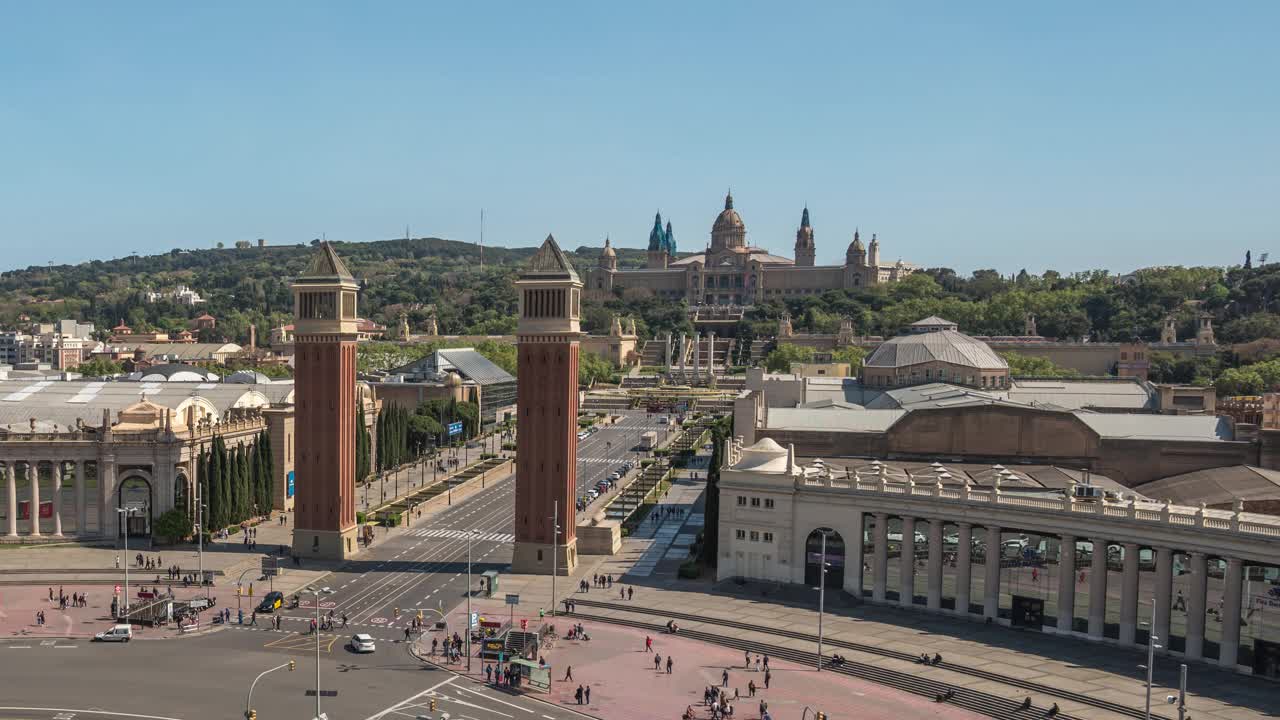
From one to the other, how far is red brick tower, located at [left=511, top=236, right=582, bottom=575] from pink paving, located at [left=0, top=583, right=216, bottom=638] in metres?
22.7

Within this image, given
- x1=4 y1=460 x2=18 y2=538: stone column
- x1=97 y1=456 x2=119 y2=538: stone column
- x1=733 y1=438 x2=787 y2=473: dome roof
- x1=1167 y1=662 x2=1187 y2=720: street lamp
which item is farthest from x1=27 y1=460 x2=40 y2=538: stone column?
x1=1167 y1=662 x2=1187 y2=720: street lamp

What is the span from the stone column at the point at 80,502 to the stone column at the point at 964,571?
72.7 meters

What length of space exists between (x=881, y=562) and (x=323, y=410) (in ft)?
154

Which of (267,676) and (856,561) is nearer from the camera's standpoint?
(267,676)

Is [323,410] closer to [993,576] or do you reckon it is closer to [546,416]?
[546,416]

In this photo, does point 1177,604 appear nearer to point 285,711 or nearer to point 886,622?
point 886,622

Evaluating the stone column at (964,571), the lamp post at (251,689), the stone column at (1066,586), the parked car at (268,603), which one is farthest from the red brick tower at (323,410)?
the stone column at (1066,586)

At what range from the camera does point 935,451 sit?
3898 inches

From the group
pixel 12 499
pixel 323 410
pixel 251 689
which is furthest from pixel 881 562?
pixel 12 499

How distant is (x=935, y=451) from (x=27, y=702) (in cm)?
7065

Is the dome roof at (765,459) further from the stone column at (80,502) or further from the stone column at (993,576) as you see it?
the stone column at (80,502)

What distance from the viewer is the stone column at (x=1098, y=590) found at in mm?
70250

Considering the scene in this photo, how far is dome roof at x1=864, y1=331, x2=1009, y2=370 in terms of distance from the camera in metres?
142

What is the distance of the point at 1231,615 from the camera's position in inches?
2522
